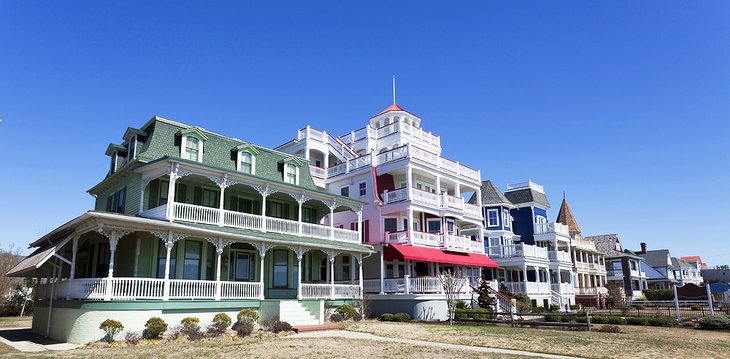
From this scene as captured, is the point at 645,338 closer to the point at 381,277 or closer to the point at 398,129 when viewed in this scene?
the point at 381,277

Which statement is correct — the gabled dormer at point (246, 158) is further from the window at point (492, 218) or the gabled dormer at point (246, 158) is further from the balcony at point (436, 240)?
the window at point (492, 218)

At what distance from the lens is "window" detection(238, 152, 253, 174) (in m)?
28.2

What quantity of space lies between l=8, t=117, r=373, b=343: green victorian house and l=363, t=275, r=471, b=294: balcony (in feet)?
7.46

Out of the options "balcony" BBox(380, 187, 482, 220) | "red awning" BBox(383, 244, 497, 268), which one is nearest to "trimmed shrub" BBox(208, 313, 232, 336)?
"red awning" BBox(383, 244, 497, 268)

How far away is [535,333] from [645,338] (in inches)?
161

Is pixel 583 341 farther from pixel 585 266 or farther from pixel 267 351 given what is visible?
pixel 585 266

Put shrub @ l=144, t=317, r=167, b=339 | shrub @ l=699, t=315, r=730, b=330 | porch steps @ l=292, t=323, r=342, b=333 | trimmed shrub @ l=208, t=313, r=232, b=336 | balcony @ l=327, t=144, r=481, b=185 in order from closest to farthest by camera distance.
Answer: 1. shrub @ l=144, t=317, r=167, b=339
2. trimmed shrub @ l=208, t=313, r=232, b=336
3. porch steps @ l=292, t=323, r=342, b=333
4. shrub @ l=699, t=315, r=730, b=330
5. balcony @ l=327, t=144, r=481, b=185

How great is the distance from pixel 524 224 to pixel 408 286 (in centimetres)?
2348

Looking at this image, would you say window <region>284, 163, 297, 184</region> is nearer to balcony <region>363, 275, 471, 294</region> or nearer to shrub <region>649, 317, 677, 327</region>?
balcony <region>363, 275, 471, 294</region>

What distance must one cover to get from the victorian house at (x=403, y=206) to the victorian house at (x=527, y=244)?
4.06 metres

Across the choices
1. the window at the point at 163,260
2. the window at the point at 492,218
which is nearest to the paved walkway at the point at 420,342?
Answer: the window at the point at 163,260

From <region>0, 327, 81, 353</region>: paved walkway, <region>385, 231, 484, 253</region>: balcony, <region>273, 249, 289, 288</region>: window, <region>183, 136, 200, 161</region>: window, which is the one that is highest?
<region>183, 136, 200, 161</region>: window

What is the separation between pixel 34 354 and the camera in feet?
52.2

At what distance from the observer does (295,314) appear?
81.0 feet
